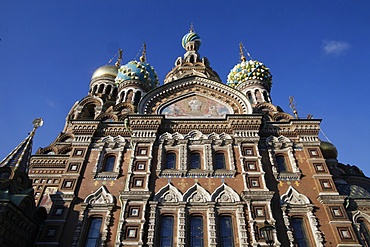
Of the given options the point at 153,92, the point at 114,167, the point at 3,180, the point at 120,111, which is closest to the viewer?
the point at 3,180

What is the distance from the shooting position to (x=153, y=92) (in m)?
14.6

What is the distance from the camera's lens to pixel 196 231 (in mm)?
9992

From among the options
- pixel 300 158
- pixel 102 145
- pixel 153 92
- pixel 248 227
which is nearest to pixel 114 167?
pixel 102 145

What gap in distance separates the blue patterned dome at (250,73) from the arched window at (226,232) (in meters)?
11.8

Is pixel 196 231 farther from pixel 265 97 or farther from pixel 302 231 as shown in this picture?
pixel 265 97

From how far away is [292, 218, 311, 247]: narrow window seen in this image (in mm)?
9820

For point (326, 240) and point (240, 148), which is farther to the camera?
point (240, 148)

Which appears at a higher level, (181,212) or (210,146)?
(210,146)

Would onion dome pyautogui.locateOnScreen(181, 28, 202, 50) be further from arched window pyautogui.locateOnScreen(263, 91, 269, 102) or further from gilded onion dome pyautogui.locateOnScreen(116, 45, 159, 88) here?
arched window pyautogui.locateOnScreen(263, 91, 269, 102)

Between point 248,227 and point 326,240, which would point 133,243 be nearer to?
point 248,227

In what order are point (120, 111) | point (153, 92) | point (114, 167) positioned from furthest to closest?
point (120, 111) < point (153, 92) < point (114, 167)

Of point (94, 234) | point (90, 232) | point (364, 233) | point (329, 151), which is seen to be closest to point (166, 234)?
point (94, 234)

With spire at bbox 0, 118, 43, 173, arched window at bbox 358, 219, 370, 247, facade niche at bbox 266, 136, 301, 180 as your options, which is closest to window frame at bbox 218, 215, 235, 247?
facade niche at bbox 266, 136, 301, 180

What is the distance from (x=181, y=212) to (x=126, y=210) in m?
1.88
